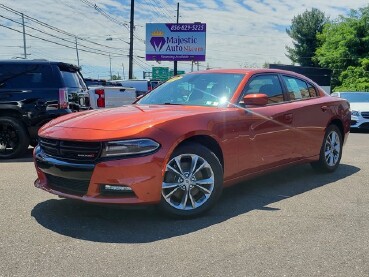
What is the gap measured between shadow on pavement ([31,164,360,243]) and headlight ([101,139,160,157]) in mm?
709

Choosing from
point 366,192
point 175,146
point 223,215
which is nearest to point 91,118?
point 175,146

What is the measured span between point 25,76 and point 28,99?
0.45 meters

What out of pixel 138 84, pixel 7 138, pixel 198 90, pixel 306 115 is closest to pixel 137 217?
pixel 198 90

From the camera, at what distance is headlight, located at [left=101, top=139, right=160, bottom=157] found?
3.87 m

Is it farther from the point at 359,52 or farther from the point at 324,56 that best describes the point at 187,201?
the point at 324,56

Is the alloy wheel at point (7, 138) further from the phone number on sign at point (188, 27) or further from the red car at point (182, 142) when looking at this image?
the phone number on sign at point (188, 27)

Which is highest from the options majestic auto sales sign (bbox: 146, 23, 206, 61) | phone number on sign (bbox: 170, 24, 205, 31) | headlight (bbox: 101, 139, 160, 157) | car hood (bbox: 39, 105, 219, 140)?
phone number on sign (bbox: 170, 24, 205, 31)

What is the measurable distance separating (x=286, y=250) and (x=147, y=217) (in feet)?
4.74

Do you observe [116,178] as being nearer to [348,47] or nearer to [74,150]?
[74,150]

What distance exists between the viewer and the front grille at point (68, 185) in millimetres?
3971

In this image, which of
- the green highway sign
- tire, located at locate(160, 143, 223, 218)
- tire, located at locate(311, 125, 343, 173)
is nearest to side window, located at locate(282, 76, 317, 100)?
tire, located at locate(311, 125, 343, 173)

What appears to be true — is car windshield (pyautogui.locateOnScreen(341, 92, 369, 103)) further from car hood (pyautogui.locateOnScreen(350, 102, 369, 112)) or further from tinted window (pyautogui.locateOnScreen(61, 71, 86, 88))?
tinted window (pyautogui.locateOnScreen(61, 71, 86, 88))

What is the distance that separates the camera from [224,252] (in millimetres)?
3480

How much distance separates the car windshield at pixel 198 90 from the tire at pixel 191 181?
32.4 inches
